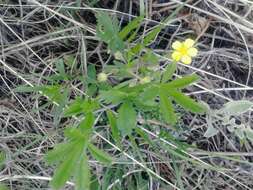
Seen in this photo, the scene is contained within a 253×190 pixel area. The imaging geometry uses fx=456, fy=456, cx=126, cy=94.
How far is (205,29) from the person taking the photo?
1.25 meters

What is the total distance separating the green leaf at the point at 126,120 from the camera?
37.4 inches

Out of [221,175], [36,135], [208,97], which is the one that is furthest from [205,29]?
[36,135]

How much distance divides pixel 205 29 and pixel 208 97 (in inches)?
7.4

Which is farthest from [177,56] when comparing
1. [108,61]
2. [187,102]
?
[108,61]

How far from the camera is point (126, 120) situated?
37.9 inches

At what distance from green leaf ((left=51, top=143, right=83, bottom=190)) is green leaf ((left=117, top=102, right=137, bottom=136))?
93mm

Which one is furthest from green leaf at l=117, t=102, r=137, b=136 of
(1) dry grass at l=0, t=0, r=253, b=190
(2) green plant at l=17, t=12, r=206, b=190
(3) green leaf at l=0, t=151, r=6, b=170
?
(3) green leaf at l=0, t=151, r=6, b=170

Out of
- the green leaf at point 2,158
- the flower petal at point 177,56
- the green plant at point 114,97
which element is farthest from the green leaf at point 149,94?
the green leaf at point 2,158

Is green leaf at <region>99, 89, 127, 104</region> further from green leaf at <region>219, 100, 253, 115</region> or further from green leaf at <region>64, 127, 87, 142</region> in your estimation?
green leaf at <region>219, 100, 253, 115</region>

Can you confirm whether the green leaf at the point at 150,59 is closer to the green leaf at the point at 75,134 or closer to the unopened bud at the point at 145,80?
the unopened bud at the point at 145,80

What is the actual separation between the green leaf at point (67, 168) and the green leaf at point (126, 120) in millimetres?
93

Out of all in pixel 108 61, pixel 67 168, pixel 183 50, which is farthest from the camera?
pixel 108 61

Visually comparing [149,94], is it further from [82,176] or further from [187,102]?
[82,176]

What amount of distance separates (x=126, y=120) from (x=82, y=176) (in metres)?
0.15
